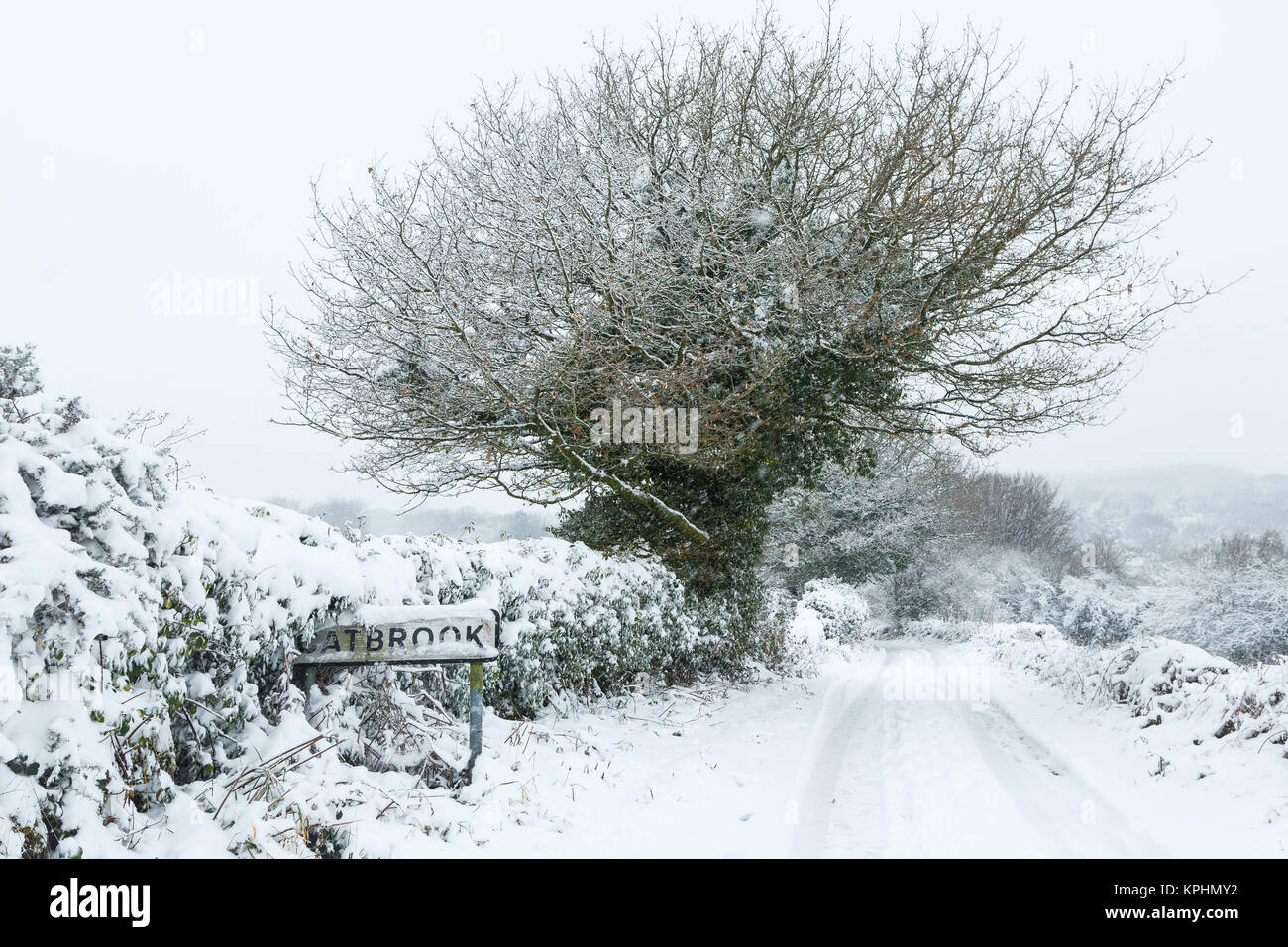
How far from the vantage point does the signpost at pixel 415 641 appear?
450cm

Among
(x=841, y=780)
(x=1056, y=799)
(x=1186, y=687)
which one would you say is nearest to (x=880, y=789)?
(x=841, y=780)

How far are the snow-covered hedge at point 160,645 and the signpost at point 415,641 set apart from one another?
0.15 metres

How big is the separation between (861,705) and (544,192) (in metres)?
8.66

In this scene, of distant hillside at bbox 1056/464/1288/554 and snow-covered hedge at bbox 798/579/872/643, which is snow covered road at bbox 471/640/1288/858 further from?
distant hillside at bbox 1056/464/1288/554

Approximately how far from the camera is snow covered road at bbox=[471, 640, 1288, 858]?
15.0 ft

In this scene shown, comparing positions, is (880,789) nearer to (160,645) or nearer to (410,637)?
(410,637)

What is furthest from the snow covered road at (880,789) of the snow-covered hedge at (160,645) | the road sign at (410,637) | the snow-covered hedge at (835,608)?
the snow-covered hedge at (835,608)

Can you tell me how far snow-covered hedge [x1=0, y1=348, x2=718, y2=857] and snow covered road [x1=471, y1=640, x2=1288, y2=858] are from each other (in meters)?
1.15

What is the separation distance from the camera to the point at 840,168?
10.1 m

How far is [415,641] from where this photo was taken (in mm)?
4746

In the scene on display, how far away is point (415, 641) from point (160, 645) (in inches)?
62.9

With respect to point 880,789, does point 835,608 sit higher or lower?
lower

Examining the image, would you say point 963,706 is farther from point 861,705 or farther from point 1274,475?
point 1274,475

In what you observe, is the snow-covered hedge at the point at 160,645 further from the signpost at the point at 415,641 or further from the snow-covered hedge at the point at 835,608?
the snow-covered hedge at the point at 835,608
